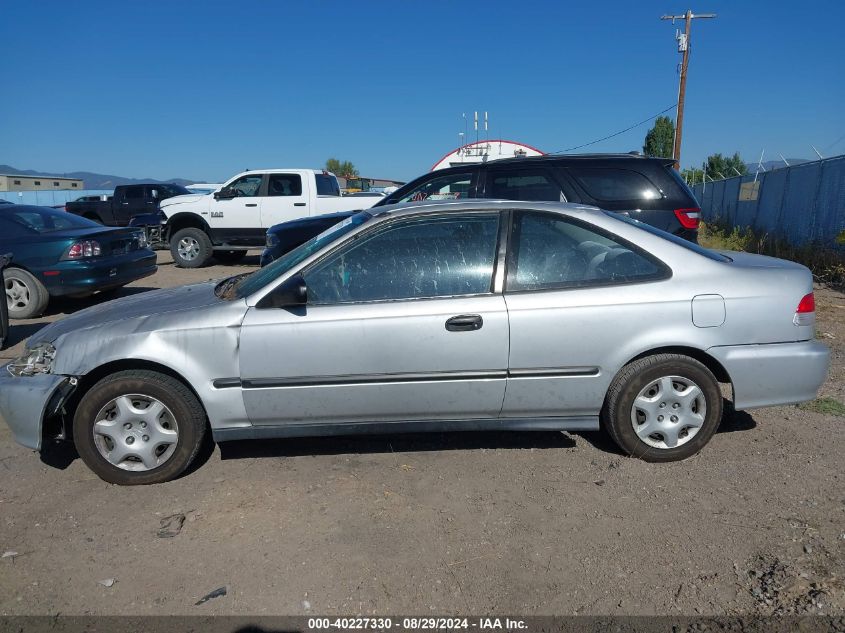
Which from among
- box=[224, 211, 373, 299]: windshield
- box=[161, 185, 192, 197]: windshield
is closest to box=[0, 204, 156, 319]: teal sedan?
box=[224, 211, 373, 299]: windshield

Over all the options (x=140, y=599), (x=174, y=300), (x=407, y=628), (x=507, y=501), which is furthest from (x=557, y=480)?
(x=174, y=300)

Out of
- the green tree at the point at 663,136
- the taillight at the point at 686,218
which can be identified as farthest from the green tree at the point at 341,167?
the taillight at the point at 686,218

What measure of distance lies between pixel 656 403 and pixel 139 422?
2.96 meters

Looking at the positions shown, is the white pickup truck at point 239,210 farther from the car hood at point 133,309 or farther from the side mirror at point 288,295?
the side mirror at point 288,295

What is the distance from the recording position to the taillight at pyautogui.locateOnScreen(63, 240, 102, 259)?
816 centimetres

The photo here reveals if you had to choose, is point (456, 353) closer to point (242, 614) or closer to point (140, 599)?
point (242, 614)

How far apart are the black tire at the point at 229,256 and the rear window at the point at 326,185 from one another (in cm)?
289

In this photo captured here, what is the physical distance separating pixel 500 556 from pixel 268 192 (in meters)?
11.6

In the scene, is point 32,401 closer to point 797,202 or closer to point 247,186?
point 247,186

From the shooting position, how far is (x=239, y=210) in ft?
43.9

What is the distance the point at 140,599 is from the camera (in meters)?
2.76

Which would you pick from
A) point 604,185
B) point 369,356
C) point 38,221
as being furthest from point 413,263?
point 38,221

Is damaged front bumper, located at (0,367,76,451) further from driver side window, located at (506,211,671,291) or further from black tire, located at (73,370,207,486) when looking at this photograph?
driver side window, located at (506,211,671,291)

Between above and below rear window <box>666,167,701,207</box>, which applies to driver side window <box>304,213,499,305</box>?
below
